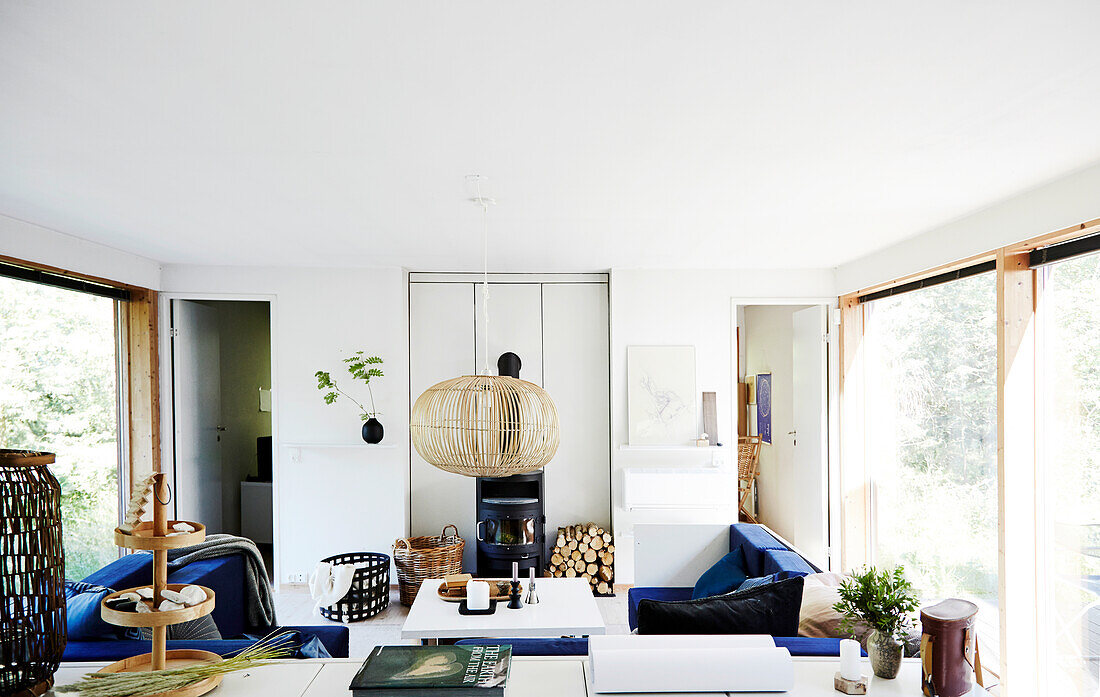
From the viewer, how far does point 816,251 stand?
461cm

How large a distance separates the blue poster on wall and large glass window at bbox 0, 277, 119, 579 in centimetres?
565

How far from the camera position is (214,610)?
3.21m

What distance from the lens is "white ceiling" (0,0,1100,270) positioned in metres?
1.60

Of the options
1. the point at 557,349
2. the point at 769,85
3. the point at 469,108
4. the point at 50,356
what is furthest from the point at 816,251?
the point at 50,356

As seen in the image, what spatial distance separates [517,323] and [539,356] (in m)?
0.32

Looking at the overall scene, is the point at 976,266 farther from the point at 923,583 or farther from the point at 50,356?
the point at 50,356

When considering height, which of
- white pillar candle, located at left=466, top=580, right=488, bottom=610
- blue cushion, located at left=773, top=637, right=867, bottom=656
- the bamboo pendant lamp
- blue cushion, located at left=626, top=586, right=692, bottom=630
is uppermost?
the bamboo pendant lamp

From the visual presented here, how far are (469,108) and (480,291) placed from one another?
3513 millimetres

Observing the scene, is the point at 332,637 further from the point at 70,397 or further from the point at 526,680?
the point at 70,397

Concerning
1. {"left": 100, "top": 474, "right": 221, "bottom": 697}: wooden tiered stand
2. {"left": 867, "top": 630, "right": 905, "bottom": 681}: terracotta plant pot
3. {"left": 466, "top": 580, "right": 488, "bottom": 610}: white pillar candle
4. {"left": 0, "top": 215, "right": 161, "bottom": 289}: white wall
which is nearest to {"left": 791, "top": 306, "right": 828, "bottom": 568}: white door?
{"left": 466, "top": 580, "right": 488, "bottom": 610}: white pillar candle

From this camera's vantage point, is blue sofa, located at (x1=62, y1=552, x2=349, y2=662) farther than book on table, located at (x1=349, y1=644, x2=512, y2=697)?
Yes

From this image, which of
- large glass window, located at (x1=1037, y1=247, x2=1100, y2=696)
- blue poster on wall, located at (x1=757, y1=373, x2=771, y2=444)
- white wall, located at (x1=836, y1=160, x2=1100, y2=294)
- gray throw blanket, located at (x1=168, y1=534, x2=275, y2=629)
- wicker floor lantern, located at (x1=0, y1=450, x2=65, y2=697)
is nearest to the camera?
wicker floor lantern, located at (x1=0, y1=450, x2=65, y2=697)

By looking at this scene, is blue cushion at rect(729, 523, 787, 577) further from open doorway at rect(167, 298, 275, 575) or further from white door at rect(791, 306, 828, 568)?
open doorway at rect(167, 298, 275, 575)

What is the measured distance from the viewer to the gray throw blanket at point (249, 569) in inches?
135
